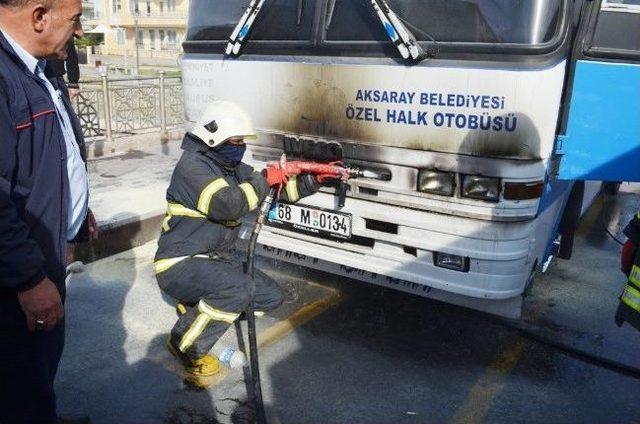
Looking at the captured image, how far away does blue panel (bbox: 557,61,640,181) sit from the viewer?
3109mm

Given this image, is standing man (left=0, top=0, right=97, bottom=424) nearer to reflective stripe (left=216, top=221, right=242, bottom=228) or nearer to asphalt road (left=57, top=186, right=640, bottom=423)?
asphalt road (left=57, top=186, right=640, bottom=423)

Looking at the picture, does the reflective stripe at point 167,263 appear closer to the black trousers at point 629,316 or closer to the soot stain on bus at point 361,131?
the soot stain on bus at point 361,131

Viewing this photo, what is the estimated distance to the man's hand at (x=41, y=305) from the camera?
193 cm

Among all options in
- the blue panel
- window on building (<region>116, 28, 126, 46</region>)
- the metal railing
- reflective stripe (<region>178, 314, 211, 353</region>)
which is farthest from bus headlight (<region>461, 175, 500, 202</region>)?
window on building (<region>116, 28, 126, 46</region>)

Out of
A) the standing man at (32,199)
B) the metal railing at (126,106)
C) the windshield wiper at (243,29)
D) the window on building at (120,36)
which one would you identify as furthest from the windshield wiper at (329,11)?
the window on building at (120,36)

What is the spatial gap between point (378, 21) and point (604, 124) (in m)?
1.43

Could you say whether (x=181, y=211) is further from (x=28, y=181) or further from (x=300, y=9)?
(x=300, y=9)

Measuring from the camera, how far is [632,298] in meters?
2.64

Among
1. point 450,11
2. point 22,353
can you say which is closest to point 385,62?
point 450,11

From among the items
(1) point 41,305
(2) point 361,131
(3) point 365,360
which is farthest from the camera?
(3) point 365,360

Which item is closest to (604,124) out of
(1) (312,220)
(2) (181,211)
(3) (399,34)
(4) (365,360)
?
(3) (399,34)

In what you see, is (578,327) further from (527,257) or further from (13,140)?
(13,140)

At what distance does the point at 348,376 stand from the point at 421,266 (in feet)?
2.64

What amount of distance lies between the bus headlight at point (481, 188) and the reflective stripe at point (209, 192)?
1.37 m
